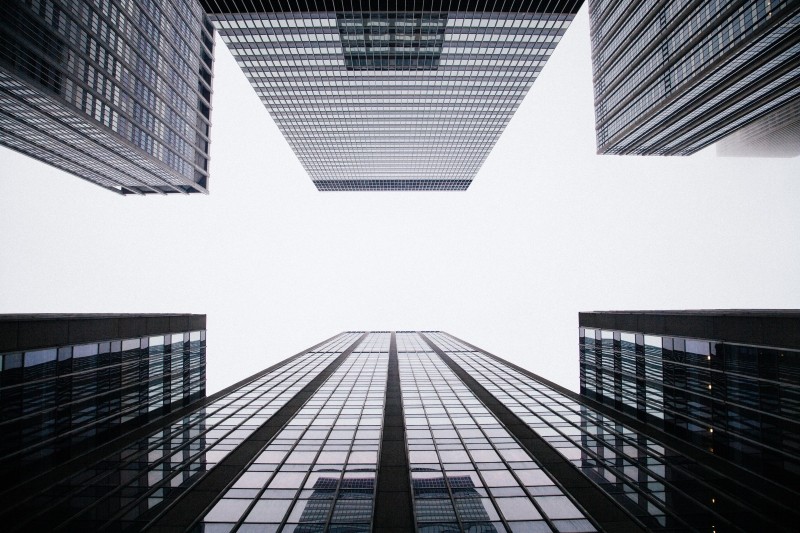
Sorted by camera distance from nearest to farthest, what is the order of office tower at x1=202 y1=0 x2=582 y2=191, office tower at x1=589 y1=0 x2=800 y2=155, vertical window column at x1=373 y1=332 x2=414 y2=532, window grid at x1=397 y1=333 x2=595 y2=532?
vertical window column at x1=373 y1=332 x2=414 y2=532
window grid at x1=397 y1=333 x2=595 y2=532
office tower at x1=589 y1=0 x2=800 y2=155
office tower at x1=202 y1=0 x2=582 y2=191

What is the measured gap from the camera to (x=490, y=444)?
23734 millimetres

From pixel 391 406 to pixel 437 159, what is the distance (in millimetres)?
114940

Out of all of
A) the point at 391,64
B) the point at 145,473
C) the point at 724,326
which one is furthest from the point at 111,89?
the point at 724,326

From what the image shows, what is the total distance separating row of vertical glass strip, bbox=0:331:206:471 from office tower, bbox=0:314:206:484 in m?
0.04

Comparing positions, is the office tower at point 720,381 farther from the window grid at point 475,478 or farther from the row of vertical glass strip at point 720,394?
the window grid at point 475,478

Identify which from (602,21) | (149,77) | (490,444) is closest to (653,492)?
(490,444)

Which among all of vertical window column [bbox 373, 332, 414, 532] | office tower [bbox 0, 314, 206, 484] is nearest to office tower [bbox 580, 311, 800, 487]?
vertical window column [bbox 373, 332, 414, 532]

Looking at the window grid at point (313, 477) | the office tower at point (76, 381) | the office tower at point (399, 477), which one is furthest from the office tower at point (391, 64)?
the office tower at point (399, 477)

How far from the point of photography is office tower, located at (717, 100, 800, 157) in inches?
4068

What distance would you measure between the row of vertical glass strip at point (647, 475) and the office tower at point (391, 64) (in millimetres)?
71387

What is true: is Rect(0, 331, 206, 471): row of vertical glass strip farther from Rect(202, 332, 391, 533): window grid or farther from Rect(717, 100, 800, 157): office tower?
Rect(717, 100, 800, 157): office tower

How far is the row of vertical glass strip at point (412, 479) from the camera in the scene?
15906mm

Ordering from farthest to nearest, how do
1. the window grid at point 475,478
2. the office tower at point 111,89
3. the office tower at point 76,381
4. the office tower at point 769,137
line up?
the office tower at point 769,137 → the office tower at point 111,89 → the office tower at point 76,381 → the window grid at point 475,478

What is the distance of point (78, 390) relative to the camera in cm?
2123
